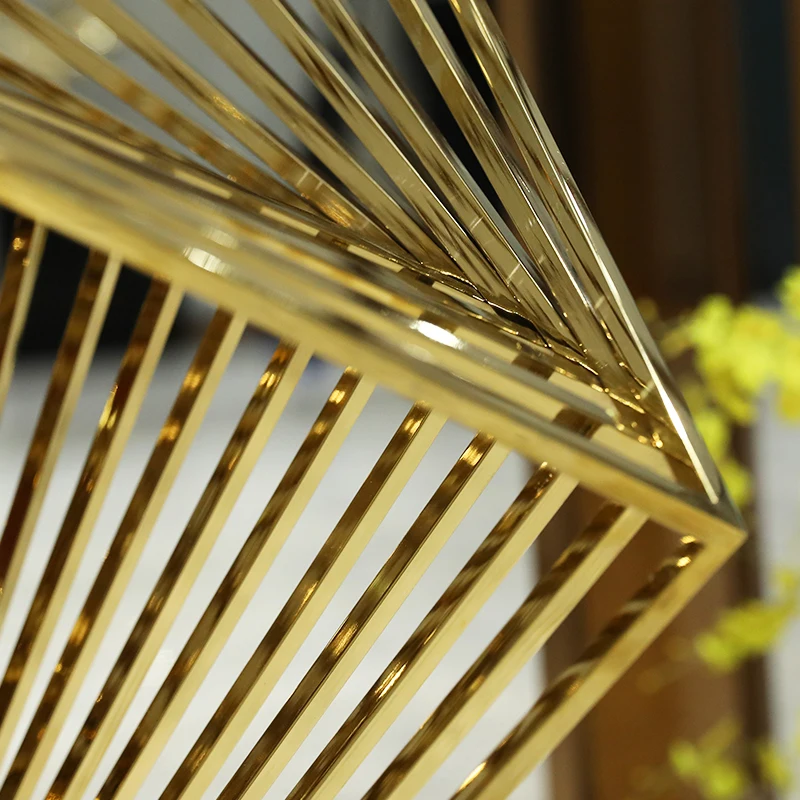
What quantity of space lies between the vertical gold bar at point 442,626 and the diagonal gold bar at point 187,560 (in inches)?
1.8

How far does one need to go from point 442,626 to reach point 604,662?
0.04 meters

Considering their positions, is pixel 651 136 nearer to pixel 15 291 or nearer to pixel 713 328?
pixel 713 328

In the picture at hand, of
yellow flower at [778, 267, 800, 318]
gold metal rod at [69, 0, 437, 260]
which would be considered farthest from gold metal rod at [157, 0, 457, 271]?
yellow flower at [778, 267, 800, 318]

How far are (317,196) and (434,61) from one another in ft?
0.14

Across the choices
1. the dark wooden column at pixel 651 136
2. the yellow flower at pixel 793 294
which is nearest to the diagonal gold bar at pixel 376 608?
the yellow flower at pixel 793 294

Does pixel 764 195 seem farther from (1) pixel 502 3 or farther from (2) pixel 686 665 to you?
(2) pixel 686 665

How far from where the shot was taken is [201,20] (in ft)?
0.61

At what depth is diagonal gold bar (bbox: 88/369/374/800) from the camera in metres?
0.18

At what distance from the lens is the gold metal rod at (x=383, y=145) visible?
19 centimetres

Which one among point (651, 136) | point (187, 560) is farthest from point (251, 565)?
point (651, 136)

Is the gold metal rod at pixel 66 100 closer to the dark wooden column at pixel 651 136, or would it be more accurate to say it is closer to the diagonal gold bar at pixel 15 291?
the diagonal gold bar at pixel 15 291

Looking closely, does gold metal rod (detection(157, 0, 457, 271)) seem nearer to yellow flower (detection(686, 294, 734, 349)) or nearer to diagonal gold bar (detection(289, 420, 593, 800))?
diagonal gold bar (detection(289, 420, 593, 800))

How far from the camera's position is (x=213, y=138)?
0.66ft

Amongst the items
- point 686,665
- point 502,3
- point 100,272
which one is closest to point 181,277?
point 100,272
